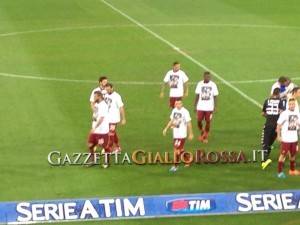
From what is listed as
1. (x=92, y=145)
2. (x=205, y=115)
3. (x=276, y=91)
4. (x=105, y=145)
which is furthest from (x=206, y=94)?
(x=92, y=145)

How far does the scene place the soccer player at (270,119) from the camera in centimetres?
2227

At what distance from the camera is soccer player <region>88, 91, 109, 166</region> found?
22.0 metres

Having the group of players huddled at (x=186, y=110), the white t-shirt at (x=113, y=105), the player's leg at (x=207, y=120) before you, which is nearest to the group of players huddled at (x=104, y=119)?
the white t-shirt at (x=113, y=105)

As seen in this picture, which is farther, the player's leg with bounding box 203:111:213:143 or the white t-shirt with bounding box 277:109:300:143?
the player's leg with bounding box 203:111:213:143

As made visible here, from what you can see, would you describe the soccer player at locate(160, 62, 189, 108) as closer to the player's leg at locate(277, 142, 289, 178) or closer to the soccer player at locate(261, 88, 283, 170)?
the soccer player at locate(261, 88, 283, 170)

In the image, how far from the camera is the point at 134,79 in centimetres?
3344

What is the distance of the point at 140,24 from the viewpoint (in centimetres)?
4831

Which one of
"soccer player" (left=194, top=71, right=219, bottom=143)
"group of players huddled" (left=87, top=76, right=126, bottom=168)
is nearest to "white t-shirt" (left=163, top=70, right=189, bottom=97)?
"soccer player" (left=194, top=71, right=219, bottom=143)

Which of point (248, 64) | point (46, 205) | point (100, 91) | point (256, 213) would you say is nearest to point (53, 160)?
point (100, 91)

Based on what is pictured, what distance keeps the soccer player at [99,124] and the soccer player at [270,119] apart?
13.2ft

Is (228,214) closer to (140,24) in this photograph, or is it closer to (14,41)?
(14,41)

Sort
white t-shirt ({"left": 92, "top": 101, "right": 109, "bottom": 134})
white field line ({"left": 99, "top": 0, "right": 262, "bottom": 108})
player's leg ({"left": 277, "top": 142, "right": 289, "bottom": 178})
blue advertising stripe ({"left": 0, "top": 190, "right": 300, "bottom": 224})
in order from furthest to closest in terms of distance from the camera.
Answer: white field line ({"left": 99, "top": 0, "right": 262, "bottom": 108}) → white t-shirt ({"left": 92, "top": 101, "right": 109, "bottom": 134}) → player's leg ({"left": 277, "top": 142, "right": 289, "bottom": 178}) → blue advertising stripe ({"left": 0, "top": 190, "right": 300, "bottom": 224})

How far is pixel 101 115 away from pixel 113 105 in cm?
123

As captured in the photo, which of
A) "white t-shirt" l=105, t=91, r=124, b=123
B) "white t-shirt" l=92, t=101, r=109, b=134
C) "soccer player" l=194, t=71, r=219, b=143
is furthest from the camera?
"soccer player" l=194, t=71, r=219, b=143
